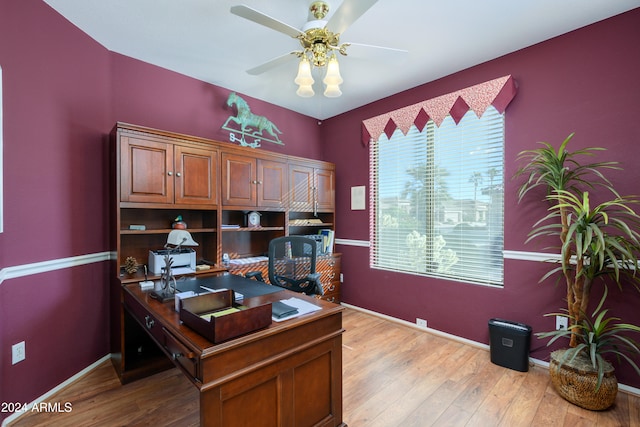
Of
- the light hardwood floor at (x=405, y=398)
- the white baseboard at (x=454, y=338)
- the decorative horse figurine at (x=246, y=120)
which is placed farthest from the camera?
the decorative horse figurine at (x=246, y=120)

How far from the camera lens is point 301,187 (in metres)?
3.62

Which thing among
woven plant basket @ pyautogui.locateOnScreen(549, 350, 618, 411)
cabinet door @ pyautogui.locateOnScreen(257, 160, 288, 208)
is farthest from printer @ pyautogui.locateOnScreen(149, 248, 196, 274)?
woven plant basket @ pyautogui.locateOnScreen(549, 350, 618, 411)

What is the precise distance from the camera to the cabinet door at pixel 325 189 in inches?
150

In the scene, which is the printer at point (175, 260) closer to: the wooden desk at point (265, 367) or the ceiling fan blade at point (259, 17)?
the wooden desk at point (265, 367)

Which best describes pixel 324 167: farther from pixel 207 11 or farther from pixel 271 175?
pixel 207 11

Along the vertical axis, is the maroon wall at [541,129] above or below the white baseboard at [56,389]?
above

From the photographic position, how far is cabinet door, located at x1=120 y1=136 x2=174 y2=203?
7.50ft

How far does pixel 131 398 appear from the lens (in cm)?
198

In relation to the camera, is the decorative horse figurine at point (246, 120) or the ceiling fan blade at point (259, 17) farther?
the decorative horse figurine at point (246, 120)

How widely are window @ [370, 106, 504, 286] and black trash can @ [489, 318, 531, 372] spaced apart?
43cm

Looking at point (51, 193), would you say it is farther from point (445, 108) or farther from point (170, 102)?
point (445, 108)

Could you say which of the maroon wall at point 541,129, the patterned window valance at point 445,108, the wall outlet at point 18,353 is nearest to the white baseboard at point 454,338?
the maroon wall at point 541,129

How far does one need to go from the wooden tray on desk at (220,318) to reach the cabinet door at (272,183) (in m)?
1.81

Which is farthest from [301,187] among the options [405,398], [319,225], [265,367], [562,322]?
[562,322]
